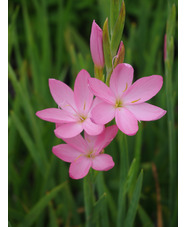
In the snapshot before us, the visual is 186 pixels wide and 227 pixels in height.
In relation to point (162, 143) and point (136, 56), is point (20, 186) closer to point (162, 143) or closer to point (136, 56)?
point (162, 143)

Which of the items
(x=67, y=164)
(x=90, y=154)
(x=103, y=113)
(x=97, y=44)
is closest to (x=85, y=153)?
(x=90, y=154)

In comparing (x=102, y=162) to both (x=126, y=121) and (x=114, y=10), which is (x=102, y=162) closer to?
(x=126, y=121)

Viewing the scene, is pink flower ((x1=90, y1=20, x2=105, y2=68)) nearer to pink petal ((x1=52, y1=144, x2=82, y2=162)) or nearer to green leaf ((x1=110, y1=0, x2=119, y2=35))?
green leaf ((x1=110, y1=0, x2=119, y2=35))

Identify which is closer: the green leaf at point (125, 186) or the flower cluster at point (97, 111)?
the flower cluster at point (97, 111)

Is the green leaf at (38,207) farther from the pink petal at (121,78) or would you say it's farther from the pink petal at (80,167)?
the pink petal at (121,78)

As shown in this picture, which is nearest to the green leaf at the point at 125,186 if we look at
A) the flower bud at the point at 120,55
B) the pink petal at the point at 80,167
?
the pink petal at the point at 80,167

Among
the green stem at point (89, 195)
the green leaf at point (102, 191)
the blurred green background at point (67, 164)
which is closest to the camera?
the green stem at point (89, 195)
